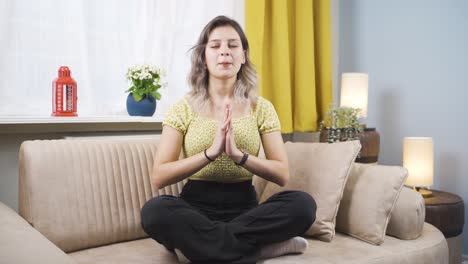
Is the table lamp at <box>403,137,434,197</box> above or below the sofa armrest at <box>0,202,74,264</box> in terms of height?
above

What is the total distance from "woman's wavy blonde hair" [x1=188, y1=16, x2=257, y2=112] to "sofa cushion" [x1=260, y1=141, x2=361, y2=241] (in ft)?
1.00

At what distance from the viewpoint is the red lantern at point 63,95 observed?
1.94 metres

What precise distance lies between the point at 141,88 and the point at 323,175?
3.13 feet

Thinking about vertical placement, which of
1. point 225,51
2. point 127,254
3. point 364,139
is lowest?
point 127,254

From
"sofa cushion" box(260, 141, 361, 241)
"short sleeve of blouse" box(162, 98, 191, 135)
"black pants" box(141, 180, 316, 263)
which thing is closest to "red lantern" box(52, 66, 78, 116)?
"short sleeve of blouse" box(162, 98, 191, 135)

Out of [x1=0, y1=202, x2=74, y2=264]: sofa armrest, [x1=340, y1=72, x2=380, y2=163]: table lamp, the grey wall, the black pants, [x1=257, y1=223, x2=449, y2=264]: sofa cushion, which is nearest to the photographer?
[x1=0, y1=202, x2=74, y2=264]: sofa armrest

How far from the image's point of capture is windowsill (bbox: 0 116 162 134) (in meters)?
1.82

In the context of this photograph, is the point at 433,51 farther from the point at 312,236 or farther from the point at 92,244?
the point at 92,244

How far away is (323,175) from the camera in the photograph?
5.65 feet

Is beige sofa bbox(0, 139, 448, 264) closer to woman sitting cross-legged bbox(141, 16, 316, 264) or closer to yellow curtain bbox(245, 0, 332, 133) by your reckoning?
woman sitting cross-legged bbox(141, 16, 316, 264)

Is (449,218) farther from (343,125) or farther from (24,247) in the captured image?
(24,247)

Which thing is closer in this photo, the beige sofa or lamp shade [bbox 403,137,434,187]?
the beige sofa

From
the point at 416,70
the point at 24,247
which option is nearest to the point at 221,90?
the point at 24,247

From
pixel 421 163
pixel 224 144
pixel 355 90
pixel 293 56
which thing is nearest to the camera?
pixel 224 144
